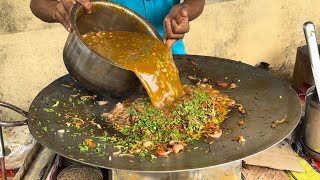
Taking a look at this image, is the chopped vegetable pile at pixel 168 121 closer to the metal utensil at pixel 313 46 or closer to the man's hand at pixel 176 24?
the man's hand at pixel 176 24

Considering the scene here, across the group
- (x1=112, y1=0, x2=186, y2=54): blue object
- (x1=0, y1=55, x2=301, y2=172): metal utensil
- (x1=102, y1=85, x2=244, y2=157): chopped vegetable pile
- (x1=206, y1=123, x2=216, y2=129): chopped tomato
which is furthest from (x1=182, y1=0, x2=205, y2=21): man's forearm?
(x1=206, y1=123, x2=216, y2=129): chopped tomato

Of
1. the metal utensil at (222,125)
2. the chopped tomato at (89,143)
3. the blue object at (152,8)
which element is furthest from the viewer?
the blue object at (152,8)

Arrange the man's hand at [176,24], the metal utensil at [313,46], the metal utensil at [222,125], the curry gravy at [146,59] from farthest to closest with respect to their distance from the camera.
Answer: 1. the metal utensil at [313,46]
2. the man's hand at [176,24]
3. the curry gravy at [146,59]
4. the metal utensil at [222,125]

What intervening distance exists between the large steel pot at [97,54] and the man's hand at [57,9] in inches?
1.7

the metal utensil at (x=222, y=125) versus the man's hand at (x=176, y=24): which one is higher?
the man's hand at (x=176, y=24)

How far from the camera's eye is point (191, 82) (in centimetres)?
242

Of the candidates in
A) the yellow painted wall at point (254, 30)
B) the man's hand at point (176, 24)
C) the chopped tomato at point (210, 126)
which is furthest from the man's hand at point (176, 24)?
the yellow painted wall at point (254, 30)

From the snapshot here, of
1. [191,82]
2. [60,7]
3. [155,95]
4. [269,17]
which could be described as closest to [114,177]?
[155,95]

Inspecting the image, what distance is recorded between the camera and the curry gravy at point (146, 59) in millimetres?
2104

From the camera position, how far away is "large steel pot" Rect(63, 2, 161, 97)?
1.97 meters

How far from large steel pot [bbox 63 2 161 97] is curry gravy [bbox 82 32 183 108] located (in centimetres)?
5

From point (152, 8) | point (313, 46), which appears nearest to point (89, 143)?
point (152, 8)

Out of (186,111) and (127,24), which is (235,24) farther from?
(186,111)

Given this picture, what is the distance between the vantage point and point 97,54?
194 cm
